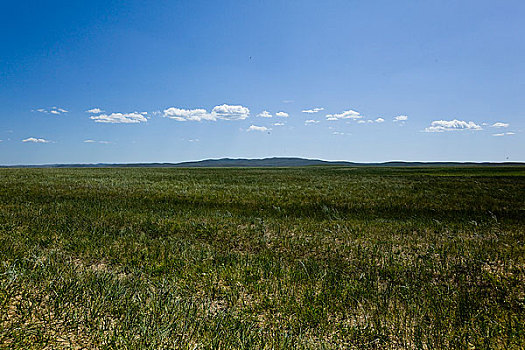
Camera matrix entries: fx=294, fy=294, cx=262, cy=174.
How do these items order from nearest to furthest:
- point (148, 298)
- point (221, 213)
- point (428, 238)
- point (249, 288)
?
point (148, 298)
point (249, 288)
point (428, 238)
point (221, 213)

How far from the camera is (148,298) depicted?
17.4 feet

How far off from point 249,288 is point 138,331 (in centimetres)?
253

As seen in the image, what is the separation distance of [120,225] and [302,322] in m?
8.62

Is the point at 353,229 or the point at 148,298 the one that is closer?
the point at 148,298

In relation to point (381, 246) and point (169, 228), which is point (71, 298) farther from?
point (381, 246)

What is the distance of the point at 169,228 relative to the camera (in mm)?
10867

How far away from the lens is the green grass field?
4.34 meters

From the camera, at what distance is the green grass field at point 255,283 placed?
14.2ft

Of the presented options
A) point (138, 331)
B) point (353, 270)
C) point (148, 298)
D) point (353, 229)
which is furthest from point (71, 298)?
point (353, 229)

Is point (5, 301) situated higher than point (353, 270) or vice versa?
point (5, 301)

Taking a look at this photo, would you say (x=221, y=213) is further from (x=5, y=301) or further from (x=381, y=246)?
(x=5, y=301)

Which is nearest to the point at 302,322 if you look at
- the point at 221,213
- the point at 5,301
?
the point at 5,301

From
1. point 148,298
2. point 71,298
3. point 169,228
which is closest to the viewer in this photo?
point 71,298

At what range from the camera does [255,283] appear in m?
6.39
